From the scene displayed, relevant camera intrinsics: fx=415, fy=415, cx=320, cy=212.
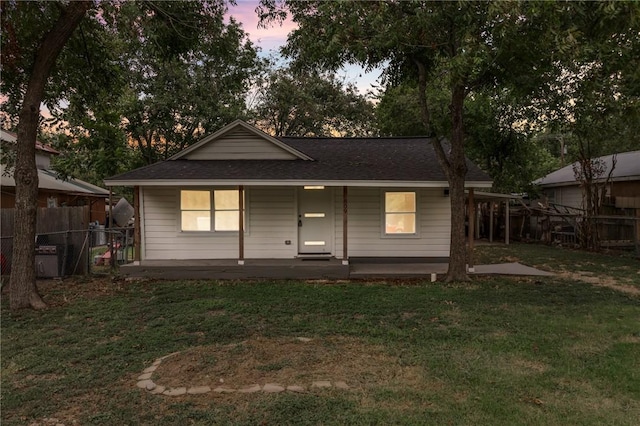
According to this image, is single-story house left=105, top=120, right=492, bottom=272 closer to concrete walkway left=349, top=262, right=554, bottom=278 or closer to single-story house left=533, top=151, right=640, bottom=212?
concrete walkway left=349, top=262, right=554, bottom=278

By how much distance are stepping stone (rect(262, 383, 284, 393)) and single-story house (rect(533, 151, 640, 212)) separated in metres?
17.8

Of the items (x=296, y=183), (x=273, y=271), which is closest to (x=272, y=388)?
(x=273, y=271)

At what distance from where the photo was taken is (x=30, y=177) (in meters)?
7.16

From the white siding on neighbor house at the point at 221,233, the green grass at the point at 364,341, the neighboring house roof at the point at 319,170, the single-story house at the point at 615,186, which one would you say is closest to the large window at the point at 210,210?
the white siding on neighbor house at the point at 221,233

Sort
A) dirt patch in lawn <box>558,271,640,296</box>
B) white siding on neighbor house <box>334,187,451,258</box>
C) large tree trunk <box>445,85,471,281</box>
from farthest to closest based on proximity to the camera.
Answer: white siding on neighbor house <box>334,187,451,258</box>
large tree trunk <box>445,85,471,281</box>
dirt patch in lawn <box>558,271,640,296</box>

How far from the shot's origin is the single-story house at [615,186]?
672 inches

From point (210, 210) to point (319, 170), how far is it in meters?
3.18

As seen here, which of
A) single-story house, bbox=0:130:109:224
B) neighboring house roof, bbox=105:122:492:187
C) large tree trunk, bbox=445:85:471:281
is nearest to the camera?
large tree trunk, bbox=445:85:471:281

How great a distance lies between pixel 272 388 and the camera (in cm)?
392

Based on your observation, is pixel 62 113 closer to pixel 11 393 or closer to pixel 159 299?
pixel 159 299

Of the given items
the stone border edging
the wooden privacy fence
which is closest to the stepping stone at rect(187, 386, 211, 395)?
the stone border edging

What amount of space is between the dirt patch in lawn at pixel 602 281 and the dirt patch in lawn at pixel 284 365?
6569 millimetres

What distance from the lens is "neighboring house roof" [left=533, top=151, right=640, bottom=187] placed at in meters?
17.4

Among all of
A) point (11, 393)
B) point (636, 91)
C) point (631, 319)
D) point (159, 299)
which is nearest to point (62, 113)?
point (159, 299)
